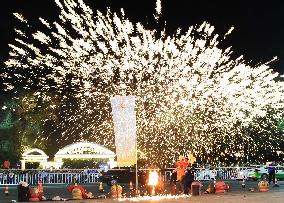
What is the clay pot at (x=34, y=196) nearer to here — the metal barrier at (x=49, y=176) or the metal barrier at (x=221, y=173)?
the metal barrier at (x=49, y=176)

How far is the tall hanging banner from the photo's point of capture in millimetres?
19172

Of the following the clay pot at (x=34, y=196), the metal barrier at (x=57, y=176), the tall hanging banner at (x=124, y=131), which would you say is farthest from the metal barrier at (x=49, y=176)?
the tall hanging banner at (x=124, y=131)

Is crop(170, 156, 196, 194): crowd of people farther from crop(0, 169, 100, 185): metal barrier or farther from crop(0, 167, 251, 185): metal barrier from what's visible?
crop(0, 169, 100, 185): metal barrier

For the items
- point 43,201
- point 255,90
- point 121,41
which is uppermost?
point 121,41

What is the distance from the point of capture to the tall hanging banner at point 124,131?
19172 mm

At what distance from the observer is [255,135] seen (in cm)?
5475

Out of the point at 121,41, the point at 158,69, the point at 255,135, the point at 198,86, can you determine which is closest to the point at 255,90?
the point at 198,86

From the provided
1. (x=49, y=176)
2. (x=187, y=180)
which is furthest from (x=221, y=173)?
(x=187, y=180)

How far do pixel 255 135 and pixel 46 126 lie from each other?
20730 millimetres

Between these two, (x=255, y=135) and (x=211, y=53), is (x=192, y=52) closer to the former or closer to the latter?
(x=211, y=53)

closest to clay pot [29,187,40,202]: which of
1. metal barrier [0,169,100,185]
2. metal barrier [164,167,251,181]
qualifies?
metal barrier [0,169,100,185]

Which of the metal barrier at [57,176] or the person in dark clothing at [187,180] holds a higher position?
the metal barrier at [57,176]

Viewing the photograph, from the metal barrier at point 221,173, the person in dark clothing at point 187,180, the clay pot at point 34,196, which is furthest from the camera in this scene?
the metal barrier at point 221,173

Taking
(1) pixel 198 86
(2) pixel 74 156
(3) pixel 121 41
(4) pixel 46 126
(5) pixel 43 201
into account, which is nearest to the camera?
(5) pixel 43 201
